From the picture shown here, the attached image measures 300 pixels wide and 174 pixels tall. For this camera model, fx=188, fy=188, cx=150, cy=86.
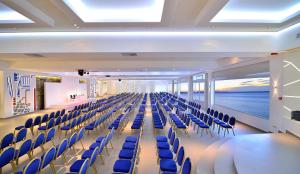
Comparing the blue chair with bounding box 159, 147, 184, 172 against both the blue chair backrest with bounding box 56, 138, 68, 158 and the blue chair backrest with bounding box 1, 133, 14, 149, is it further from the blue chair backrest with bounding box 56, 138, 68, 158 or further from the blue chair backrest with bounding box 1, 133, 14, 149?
the blue chair backrest with bounding box 1, 133, 14, 149

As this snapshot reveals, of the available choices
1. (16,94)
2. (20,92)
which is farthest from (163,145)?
(20,92)

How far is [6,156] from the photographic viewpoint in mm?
3889

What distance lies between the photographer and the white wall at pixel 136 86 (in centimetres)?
4012

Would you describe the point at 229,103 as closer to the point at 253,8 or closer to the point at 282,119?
the point at 282,119

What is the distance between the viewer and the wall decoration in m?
12.3

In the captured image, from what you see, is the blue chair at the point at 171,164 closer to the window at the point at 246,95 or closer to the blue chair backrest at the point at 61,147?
the blue chair backrest at the point at 61,147

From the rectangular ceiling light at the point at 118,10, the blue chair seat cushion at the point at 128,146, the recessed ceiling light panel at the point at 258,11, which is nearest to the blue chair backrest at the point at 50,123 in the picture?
the blue chair seat cushion at the point at 128,146

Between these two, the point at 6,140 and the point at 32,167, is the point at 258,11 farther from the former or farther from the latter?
the point at 6,140

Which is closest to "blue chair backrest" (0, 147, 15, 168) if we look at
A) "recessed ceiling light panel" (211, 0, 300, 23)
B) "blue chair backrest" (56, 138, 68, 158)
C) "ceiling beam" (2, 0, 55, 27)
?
Result: "blue chair backrest" (56, 138, 68, 158)

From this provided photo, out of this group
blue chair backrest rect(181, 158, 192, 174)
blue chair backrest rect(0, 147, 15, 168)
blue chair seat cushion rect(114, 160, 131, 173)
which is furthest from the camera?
blue chair backrest rect(0, 147, 15, 168)

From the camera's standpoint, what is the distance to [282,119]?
7.02m

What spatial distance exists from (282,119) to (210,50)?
3.79 m

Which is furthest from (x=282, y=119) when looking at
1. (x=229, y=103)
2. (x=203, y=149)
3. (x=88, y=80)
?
(x=88, y=80)

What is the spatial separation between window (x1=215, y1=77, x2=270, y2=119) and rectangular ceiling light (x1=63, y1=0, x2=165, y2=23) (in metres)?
6.25
